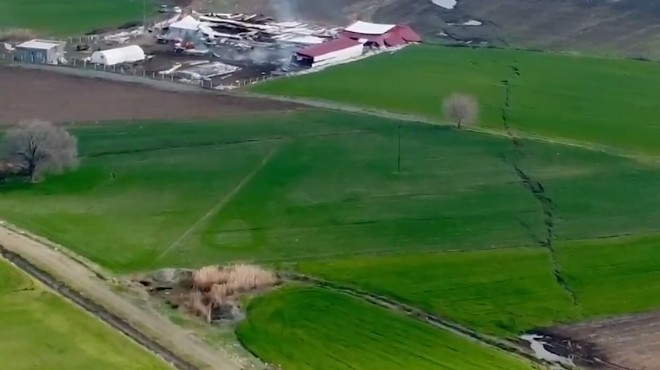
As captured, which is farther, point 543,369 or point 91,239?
point 91,239

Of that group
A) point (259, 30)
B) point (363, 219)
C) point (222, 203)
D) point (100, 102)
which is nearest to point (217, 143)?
point (222, 203)

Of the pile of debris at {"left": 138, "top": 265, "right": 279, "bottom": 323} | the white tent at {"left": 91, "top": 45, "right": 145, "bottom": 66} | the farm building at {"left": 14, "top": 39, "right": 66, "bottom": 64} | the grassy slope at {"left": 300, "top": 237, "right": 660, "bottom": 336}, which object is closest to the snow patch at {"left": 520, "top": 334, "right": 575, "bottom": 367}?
the grassy slope at {"left": 300, "top": 237, "right": 660, "bottom": 336}

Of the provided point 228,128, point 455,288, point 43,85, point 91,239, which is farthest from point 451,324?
point 43,85

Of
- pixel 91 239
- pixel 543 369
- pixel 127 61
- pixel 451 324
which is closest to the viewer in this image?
pixel 543 369

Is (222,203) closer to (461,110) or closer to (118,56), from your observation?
(461,110)

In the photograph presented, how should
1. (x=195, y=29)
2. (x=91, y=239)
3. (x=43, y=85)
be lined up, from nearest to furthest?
1. (x=91, y=239)
2. (x=43, y=85)
3. (x=195, y=29)

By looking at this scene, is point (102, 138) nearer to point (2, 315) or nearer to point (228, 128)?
point (228, 128)

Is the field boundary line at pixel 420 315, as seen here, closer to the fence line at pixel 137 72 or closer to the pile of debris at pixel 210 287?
the pile of debris at pixel 210 287
